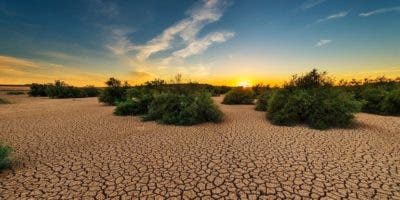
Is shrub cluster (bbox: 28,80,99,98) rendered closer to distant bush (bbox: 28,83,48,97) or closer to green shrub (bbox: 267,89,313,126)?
distant bush (bbox: 28,83,48,97)

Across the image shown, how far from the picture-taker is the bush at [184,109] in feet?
31.6

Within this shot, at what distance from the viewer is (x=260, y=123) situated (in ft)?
31.7

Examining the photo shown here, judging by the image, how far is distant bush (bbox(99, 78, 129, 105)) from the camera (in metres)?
17.7

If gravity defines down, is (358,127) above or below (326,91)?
below

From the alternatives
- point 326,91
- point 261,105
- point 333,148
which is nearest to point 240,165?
point 333,148

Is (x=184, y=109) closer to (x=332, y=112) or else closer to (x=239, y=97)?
(x=332, y=112)

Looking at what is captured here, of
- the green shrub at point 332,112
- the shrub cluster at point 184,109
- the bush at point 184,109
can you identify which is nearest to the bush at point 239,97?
the shrub cluster at point 184,109

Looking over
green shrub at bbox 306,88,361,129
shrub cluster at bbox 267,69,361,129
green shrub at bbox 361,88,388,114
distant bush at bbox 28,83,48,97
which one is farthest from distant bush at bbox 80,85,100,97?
green shrub at bbox 361,88,388,114

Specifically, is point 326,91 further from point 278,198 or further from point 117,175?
point 117,175

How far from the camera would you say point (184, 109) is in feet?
32.0

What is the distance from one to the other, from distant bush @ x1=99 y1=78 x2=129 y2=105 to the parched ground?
930 cm

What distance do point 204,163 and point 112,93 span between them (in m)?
15.0

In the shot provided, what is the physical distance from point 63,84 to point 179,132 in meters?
31.7

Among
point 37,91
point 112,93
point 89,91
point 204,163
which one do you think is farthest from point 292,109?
point 37,91
